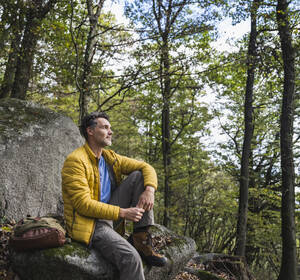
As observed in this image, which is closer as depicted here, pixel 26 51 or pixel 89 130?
pixel 89 130

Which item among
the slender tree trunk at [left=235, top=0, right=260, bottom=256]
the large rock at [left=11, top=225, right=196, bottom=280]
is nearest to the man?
the large rock at [left=11, top=225, right=196, bottom=280]

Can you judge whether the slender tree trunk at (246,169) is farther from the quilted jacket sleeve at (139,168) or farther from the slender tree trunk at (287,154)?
the quilted jacket sleeve at (139,168)

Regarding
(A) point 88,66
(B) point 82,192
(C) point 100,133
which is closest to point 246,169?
(A) point 88,66

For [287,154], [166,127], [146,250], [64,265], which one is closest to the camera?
[64,265]

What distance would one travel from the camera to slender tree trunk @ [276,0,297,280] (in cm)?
650

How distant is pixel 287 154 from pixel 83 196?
6134mm

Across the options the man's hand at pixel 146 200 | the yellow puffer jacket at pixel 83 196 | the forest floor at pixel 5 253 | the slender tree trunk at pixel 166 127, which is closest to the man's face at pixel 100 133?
the yellow puffer jacket at pixel 83 196

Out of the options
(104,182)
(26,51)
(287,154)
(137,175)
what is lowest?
(104,182)

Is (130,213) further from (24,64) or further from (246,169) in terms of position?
(24,64)

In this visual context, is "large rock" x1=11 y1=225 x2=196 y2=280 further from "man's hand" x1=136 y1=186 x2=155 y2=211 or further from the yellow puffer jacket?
"man's hand" x1=136 y1=186 x2=155 y2=211

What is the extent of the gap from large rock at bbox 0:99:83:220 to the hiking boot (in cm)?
226

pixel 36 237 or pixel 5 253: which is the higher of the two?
pixel 36 237

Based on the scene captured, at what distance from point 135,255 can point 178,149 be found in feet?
32.7

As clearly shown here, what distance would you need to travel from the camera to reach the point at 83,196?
8.43 feet
